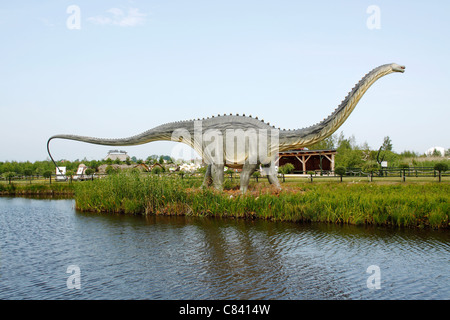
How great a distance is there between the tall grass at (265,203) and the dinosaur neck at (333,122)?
1.73 m

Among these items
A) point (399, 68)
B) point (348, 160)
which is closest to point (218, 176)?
point (399, 68)

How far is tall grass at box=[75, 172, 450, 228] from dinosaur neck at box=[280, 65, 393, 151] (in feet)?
5.67

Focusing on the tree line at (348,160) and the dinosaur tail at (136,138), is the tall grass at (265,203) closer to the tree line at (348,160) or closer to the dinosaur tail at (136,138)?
the dinosaur tail at (136,138)

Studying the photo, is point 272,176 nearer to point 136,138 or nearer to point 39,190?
point 136,138

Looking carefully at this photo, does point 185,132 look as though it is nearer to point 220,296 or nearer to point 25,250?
point 25,250

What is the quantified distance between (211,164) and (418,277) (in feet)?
27.4

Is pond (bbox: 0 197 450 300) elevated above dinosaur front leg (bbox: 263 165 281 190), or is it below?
Answer: below

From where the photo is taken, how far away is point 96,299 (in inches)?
208

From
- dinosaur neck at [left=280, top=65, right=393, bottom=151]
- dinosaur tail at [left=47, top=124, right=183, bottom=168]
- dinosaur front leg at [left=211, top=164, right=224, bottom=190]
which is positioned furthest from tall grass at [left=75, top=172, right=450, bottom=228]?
dinosaur neck at [left=280, top=65, right=393, bottom=151]

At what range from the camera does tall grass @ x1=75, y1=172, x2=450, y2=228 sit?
9883 mm

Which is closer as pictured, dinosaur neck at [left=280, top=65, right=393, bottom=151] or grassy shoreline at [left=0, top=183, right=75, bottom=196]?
dinosaur neck at [left=280, top=65, right=393, bottom=151]

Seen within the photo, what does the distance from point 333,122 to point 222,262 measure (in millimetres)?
6663

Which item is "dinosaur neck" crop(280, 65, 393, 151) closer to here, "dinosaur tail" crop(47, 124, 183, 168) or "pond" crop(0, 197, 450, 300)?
"pond" crop(0, 197, 450, 300)

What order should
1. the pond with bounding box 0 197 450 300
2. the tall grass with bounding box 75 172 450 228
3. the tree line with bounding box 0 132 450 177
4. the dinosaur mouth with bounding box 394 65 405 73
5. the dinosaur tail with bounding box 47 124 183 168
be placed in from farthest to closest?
the tree line with bounding box 0 132 450 177 → the dinosaur tail with bounding box 47 124 183 168 → the dinosaur mouth with bounding box 394 65 405 73 → the tall grass with bounding box 75 172 450 228 → the pond with bounding box 0 197 450 300
